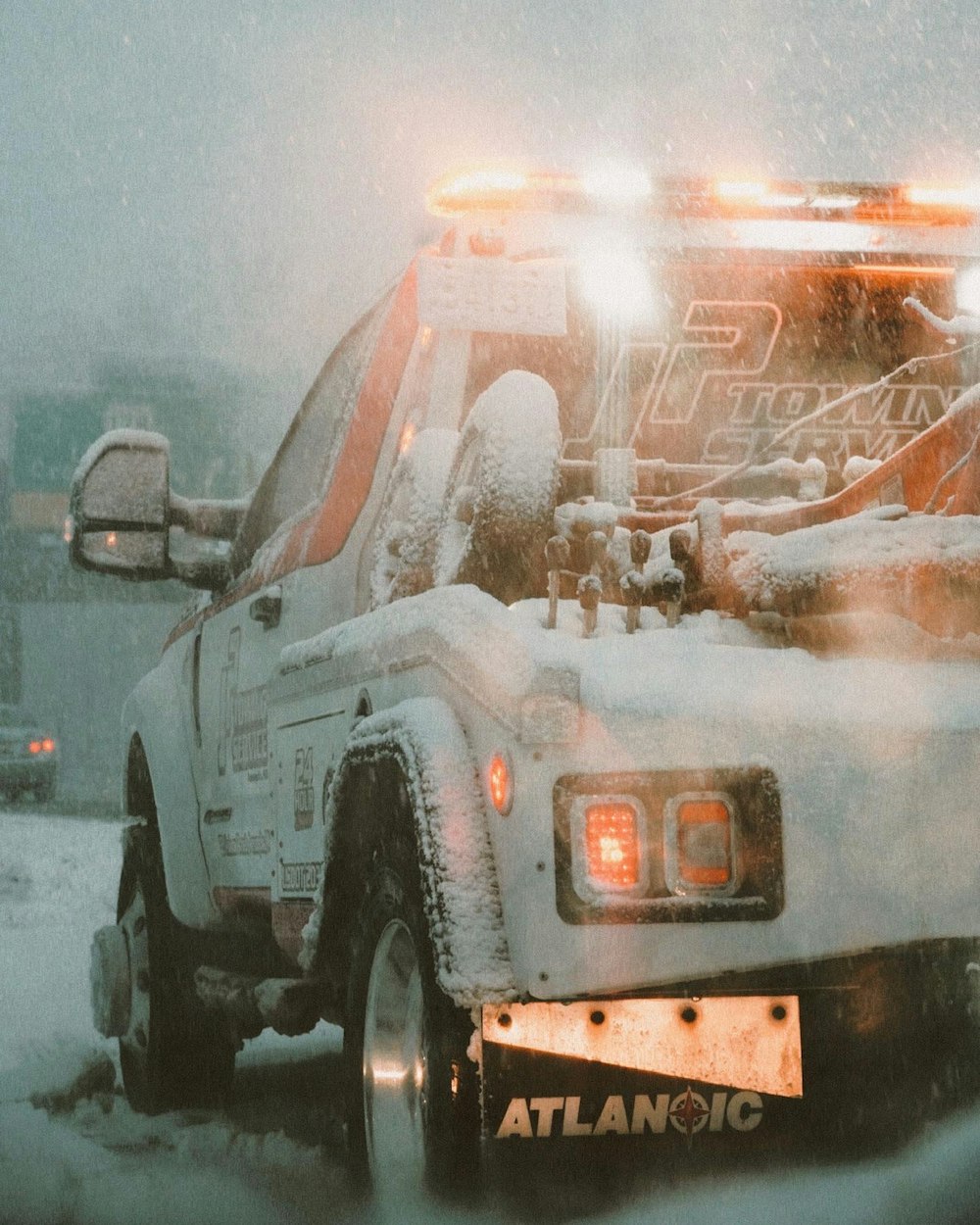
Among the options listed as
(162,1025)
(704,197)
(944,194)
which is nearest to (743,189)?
(704,197)

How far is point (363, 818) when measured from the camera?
12.5 feet

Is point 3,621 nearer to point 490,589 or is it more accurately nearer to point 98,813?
point 98,813

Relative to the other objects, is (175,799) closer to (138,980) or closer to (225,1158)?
(138,980)

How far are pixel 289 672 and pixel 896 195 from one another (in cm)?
203

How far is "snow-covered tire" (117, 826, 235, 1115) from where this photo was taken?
617 cm

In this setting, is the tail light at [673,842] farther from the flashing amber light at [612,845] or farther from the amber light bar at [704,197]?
the amber light bar at [704,197]

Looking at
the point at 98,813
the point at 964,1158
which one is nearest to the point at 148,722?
the point at 964,1158

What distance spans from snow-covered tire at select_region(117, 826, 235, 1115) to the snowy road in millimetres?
96

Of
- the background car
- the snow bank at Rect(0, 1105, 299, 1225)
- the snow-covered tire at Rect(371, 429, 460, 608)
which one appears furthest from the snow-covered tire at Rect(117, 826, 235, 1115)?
the background car

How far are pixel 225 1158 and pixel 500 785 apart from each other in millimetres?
2601

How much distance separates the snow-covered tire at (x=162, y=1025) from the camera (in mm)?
6168

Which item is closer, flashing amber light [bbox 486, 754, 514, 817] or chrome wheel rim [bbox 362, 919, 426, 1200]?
flashing amber light [bbox 486, 754, 514, 817]

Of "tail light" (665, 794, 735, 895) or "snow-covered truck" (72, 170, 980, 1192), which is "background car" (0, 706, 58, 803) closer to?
"snow-covered truck" (72, 170, 980, 1192)

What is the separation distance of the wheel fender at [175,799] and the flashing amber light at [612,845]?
9.88ft
